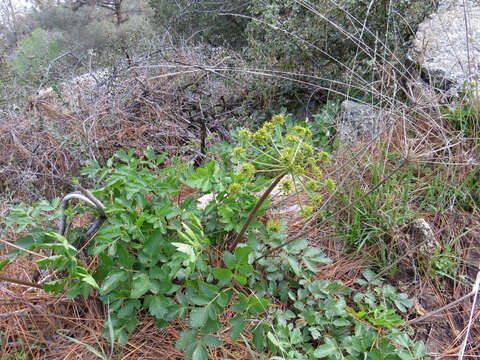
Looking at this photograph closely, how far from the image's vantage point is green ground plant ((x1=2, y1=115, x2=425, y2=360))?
1305mm

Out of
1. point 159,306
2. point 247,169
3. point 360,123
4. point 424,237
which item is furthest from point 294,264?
point 360,123

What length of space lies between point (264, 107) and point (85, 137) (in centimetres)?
208

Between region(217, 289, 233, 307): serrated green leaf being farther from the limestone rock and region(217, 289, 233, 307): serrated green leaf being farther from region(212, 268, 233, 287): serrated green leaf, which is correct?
the limestone rock

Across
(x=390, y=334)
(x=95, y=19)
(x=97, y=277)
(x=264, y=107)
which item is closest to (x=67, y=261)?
(x=97, y=277)

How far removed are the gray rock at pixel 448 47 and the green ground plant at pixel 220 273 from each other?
1.90 metres

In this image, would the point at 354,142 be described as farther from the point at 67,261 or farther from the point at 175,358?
the point at 67,261

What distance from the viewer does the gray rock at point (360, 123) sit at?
92.8 inches

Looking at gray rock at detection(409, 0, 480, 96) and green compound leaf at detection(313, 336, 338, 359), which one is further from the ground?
gray rock at detection(409, 0, 480, 96)

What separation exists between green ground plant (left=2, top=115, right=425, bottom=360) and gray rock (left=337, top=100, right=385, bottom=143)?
3.51 feet

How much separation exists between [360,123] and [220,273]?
6.02 feet

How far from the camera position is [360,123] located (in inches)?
102

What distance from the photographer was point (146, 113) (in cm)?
351

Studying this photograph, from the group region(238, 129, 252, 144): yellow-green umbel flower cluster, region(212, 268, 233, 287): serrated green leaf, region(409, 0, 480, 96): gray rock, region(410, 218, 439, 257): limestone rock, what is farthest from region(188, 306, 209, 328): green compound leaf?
region(409, 0, 480, 96): gray rock

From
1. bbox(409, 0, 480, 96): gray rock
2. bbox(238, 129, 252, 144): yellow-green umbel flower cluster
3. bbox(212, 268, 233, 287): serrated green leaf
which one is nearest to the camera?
bbox(212, 268, 233, 287): serrated green leaf
